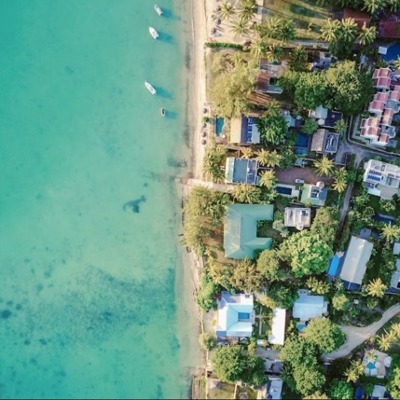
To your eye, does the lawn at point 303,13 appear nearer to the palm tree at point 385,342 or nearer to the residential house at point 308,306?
the residential house at point 308,306

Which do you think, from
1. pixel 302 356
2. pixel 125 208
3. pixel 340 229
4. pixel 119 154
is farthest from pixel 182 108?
pixel 302 356

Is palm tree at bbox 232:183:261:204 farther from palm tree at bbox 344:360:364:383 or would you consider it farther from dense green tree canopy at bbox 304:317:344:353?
palm tree at bbox 344:360:364:383

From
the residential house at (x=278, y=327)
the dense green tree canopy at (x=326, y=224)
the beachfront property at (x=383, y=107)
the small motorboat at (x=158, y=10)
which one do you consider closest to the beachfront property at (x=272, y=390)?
the residential house at (x=278, y=327)

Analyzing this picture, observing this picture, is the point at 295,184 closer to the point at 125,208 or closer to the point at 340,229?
the point at 340,229

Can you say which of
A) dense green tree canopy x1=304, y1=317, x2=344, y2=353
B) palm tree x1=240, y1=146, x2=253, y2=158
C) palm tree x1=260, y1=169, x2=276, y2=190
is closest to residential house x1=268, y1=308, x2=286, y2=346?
dense green tree canopy x1=304, y1=317, x2=344, y2=353

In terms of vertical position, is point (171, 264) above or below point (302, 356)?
above

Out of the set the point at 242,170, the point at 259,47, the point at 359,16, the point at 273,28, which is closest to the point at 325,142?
the point at 242,170
